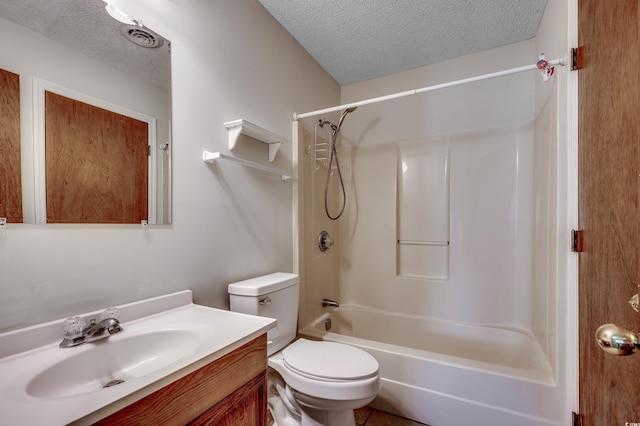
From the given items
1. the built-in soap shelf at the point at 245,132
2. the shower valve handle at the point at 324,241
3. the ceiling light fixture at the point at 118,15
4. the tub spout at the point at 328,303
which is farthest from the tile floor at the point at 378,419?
the ceiling light fixture at the point at 118,15

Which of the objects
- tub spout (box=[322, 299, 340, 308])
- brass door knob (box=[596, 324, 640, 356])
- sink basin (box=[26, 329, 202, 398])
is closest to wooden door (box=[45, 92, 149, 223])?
sink basin (box=[26, 329, 202, 398])

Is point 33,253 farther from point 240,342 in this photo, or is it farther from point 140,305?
point 240,342

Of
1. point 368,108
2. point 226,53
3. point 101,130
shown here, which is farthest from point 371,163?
point 101,130

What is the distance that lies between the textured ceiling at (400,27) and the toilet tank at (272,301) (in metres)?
1.65

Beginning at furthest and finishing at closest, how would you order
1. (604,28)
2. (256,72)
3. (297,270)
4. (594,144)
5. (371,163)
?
1. (371,163)
2. (297,270)
3. (256,72)
4. (594,144)
5. (604,28)

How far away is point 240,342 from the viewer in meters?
0.82

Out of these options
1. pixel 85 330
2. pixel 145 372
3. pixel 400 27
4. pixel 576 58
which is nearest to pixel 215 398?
pixel 145 372

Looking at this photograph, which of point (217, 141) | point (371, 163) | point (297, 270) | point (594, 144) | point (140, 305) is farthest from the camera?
point (371, 163)

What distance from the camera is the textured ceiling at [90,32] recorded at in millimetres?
804

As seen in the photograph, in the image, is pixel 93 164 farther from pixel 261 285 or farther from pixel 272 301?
pixel 272 301

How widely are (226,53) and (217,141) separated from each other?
Answer: 0.48 metres

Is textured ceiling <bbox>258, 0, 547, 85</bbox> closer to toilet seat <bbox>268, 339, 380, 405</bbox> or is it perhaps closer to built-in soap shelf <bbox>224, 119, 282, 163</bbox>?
built-in soap shelf <bbox>224, 119, 282, 163</bbox>

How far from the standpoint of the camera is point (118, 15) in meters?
1.00

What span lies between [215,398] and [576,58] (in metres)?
1.80
